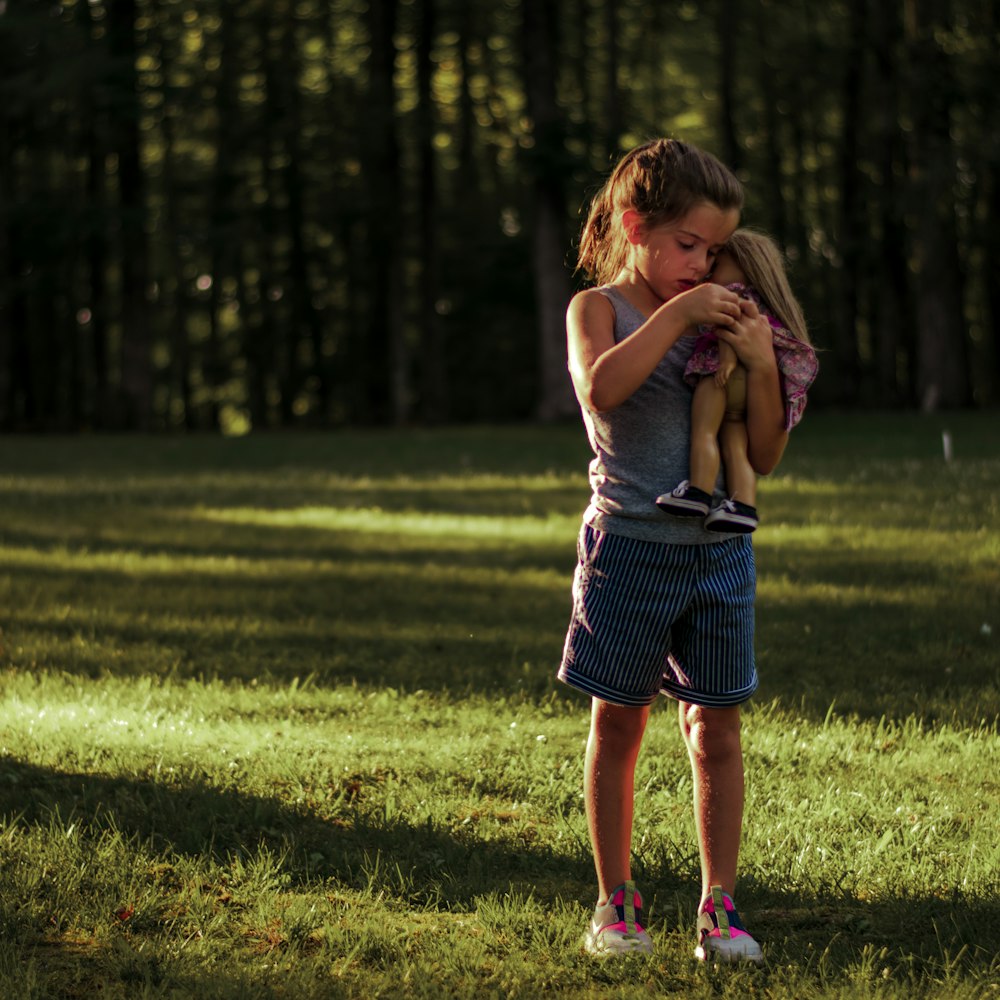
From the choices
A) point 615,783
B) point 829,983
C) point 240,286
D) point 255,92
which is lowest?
point 829,983

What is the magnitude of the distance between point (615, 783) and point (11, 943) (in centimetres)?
165

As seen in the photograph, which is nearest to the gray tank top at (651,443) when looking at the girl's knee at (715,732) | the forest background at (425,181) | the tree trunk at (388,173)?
the girl's knee at (715,732)

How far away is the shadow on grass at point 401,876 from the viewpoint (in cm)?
380

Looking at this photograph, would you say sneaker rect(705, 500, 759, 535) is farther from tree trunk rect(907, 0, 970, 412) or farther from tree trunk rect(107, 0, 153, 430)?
tree trunk rect(107, 0, 153, 430)

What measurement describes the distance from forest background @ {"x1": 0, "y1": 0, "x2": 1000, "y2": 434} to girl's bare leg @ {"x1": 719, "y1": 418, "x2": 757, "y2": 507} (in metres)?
22.9

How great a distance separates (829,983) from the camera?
358cm

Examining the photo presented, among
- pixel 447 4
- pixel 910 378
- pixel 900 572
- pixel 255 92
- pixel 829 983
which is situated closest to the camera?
pixel 829 983

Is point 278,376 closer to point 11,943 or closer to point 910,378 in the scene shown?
point 910,378

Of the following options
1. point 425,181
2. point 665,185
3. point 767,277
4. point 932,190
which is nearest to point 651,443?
point 767,277

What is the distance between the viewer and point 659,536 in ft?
11.5

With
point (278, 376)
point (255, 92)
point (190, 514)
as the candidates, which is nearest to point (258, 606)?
point (190, 514)

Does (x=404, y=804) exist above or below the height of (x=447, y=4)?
below

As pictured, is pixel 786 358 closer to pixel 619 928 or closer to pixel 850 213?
pixel 619 928

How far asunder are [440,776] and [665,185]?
2.68 meters
